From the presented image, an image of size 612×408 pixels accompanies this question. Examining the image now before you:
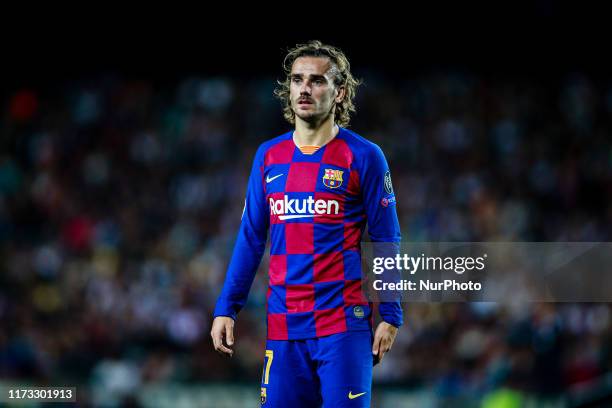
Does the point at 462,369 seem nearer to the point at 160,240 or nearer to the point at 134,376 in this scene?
the point at 134,376

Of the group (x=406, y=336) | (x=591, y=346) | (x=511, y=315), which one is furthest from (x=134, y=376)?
(x=591, y=346)

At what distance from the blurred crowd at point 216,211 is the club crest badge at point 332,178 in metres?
4.67

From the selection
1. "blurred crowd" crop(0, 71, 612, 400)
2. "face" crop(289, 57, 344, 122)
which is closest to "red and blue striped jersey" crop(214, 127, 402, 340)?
"face" crop(289, 57, 344, 122)

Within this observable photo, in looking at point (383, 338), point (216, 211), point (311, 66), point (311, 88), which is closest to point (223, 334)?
point (383, 338)

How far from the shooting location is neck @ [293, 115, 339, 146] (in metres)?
4.51

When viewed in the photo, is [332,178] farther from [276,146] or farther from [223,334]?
[223,334]

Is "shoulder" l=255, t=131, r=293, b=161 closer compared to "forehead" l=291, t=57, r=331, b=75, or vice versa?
"forehead" l=291, t=57, r=331, b=75

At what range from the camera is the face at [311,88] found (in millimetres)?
4434

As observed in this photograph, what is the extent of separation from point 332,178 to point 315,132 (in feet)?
0.88

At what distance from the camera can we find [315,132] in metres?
4.52

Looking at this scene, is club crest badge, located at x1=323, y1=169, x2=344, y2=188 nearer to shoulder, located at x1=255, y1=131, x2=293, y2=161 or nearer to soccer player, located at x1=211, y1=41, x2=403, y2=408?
soccer player, located at x1=211, y1=41, x2=403, y2=408

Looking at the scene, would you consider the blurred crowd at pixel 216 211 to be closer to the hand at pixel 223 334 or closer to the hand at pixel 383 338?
the hand at pixel 383 338

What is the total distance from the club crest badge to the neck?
18 centimetres

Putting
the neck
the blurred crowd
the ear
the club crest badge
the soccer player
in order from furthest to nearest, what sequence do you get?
the blurred crowd
the ear
the neck
the club crest badge
the soccer player
